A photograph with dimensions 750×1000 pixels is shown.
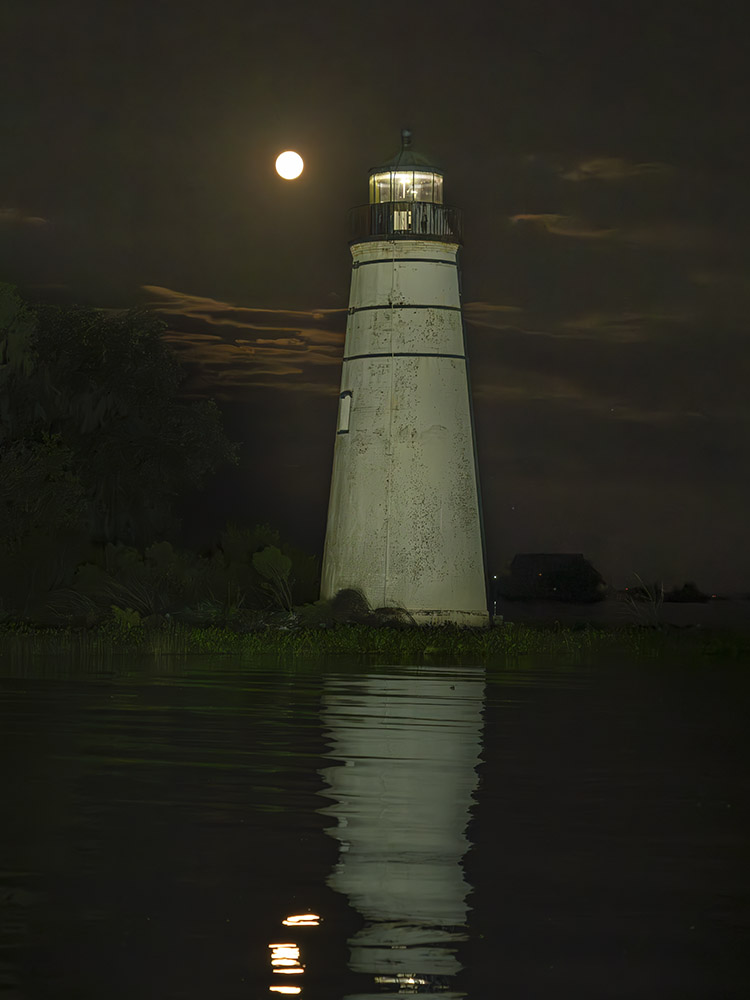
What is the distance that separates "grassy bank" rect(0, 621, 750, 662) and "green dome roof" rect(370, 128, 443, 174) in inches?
459

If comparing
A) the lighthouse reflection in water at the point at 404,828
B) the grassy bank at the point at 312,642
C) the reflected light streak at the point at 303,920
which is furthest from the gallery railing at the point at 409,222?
the reflected light streak at the point at 303,920

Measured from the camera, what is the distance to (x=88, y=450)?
46688 millimetres

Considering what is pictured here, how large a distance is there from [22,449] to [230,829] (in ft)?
101

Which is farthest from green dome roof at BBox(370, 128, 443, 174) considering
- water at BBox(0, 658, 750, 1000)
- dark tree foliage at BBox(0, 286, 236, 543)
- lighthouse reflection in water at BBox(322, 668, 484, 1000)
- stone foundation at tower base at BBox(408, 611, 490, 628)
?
water at BBox(0, 658, 750, 1000)

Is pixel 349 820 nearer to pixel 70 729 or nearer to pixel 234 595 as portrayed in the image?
pixel 70 729

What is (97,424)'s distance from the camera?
46.9m

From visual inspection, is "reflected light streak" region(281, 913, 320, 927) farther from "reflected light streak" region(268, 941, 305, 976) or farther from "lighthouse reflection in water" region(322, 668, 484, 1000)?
"reflected light streak" region(268, 941, 305, 976)

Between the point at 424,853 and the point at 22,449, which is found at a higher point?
the point at 22,449

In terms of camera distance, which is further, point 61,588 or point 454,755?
point 61,588

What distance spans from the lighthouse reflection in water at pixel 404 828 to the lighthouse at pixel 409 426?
17.9m

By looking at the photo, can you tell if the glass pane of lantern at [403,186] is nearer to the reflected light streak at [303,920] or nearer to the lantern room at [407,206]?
the lantern room at [407,206]

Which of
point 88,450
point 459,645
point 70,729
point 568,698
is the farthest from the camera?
point 88,450

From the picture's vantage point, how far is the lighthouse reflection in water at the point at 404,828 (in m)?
8.70

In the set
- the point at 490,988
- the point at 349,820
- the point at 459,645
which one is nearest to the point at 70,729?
the point at 349,820
